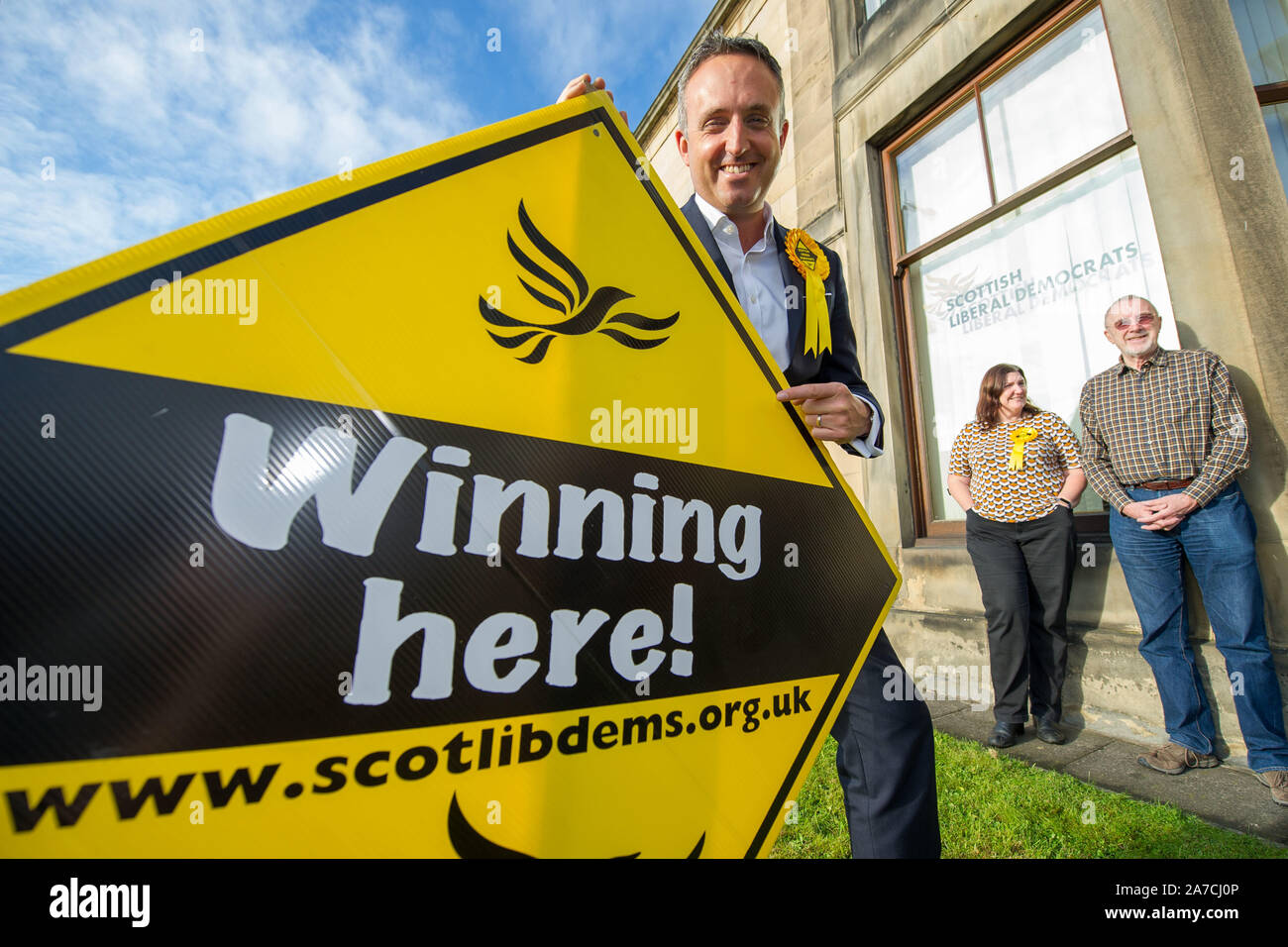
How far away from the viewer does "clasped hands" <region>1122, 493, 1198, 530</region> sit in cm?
277

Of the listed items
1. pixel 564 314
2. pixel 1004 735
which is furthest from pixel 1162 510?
pixel 564 314

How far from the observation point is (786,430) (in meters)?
1.27

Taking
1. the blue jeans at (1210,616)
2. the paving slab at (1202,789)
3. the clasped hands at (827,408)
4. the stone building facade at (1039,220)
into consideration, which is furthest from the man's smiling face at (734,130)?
the stone building facade at (1039,220)

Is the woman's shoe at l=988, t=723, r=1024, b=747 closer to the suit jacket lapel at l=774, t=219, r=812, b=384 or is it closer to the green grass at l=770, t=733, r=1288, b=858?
the green grass at l=770, t=733, r=1288, b=858

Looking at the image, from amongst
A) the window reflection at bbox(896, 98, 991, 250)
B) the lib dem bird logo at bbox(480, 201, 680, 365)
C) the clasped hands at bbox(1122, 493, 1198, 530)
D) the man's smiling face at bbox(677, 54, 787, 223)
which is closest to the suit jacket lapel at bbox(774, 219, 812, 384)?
the man's smiling face at bbox(677, 54, 787, 223)

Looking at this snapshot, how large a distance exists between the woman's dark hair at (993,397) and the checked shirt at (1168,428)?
0.47m

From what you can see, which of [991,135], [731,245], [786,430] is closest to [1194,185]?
[991,135]

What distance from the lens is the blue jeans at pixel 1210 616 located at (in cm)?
256

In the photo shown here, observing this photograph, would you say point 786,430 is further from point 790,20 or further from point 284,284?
point 790,20

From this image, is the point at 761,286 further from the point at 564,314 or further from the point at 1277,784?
the point at 1277,784

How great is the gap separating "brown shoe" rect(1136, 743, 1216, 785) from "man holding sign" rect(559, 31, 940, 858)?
206 cm

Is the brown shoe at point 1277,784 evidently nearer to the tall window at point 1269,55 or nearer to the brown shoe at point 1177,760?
the brown shoe at point 1177,760

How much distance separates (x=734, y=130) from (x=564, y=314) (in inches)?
32.9

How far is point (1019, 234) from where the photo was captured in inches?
170
